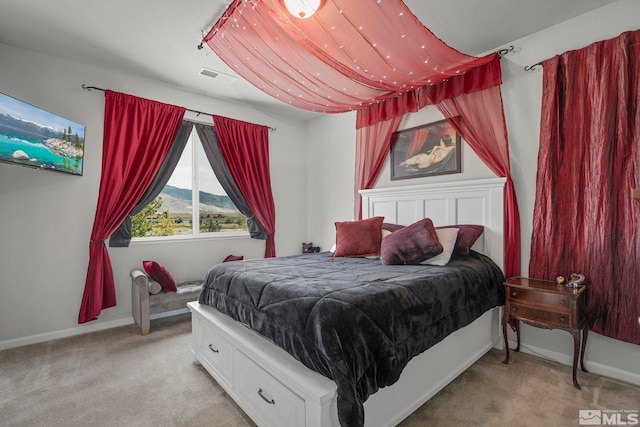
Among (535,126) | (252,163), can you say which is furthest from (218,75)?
(535,126)

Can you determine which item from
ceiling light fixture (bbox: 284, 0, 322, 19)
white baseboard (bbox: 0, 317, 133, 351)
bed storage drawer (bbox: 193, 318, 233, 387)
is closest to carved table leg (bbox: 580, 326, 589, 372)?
bed storage drawer (bbox: 193, 318, 233, 387)

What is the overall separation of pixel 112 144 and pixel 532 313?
13.8 feet

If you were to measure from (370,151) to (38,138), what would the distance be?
10.7 ft

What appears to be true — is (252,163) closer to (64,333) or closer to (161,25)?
(161,25)

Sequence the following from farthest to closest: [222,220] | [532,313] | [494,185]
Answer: [222,220] < [494,185] < [532,313]

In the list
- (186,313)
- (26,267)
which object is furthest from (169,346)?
(26,267)

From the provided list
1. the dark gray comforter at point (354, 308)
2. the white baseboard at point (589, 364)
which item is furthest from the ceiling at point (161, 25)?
the white baseboard at point (589, 364)

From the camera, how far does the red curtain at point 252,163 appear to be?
161 inches

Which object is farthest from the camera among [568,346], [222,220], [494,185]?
[222,220]

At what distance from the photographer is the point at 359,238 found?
3.08m

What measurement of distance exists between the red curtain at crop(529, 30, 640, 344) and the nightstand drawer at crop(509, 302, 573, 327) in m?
0.37

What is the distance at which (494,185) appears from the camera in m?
2.76

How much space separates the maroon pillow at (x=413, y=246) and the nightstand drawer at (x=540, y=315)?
0.69m

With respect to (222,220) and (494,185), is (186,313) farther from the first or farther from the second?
(494,185)
